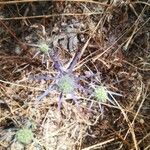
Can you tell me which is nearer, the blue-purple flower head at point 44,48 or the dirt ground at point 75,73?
the dirt ground at point 75,73

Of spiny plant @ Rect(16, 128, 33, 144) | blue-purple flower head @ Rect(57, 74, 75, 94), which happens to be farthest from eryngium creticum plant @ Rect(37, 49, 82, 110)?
spiny plant @ Rect(16, 128, 33, 144)

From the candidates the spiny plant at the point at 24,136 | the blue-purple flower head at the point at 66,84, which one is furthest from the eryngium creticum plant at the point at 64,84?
the spiny plant at the point at 24,136

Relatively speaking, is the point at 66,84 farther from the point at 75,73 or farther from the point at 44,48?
the point at 44,48

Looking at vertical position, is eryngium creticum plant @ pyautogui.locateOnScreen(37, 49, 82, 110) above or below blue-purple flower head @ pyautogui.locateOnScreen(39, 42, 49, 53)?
below

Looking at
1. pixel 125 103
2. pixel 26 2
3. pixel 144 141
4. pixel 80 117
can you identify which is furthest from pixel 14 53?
pixel 144 141

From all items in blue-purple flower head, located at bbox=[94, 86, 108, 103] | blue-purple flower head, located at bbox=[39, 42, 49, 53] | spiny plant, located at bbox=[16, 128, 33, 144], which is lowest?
A: spiny plant, located at bbox=[16, 128, 33, 144]

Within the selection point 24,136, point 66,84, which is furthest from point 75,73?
point 24,136

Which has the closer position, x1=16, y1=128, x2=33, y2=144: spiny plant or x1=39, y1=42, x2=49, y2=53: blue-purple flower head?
x1=16, y1=128, x2=33, y2=144: spiny plant

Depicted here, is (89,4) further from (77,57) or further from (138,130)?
(138,130)

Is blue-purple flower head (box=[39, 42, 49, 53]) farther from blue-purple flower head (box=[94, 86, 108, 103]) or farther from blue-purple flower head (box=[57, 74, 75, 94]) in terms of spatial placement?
blue-purple flower head (box=[94, 86, 108, 103])

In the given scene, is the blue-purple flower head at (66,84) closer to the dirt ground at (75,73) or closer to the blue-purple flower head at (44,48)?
the dirt ground at (75,73)
